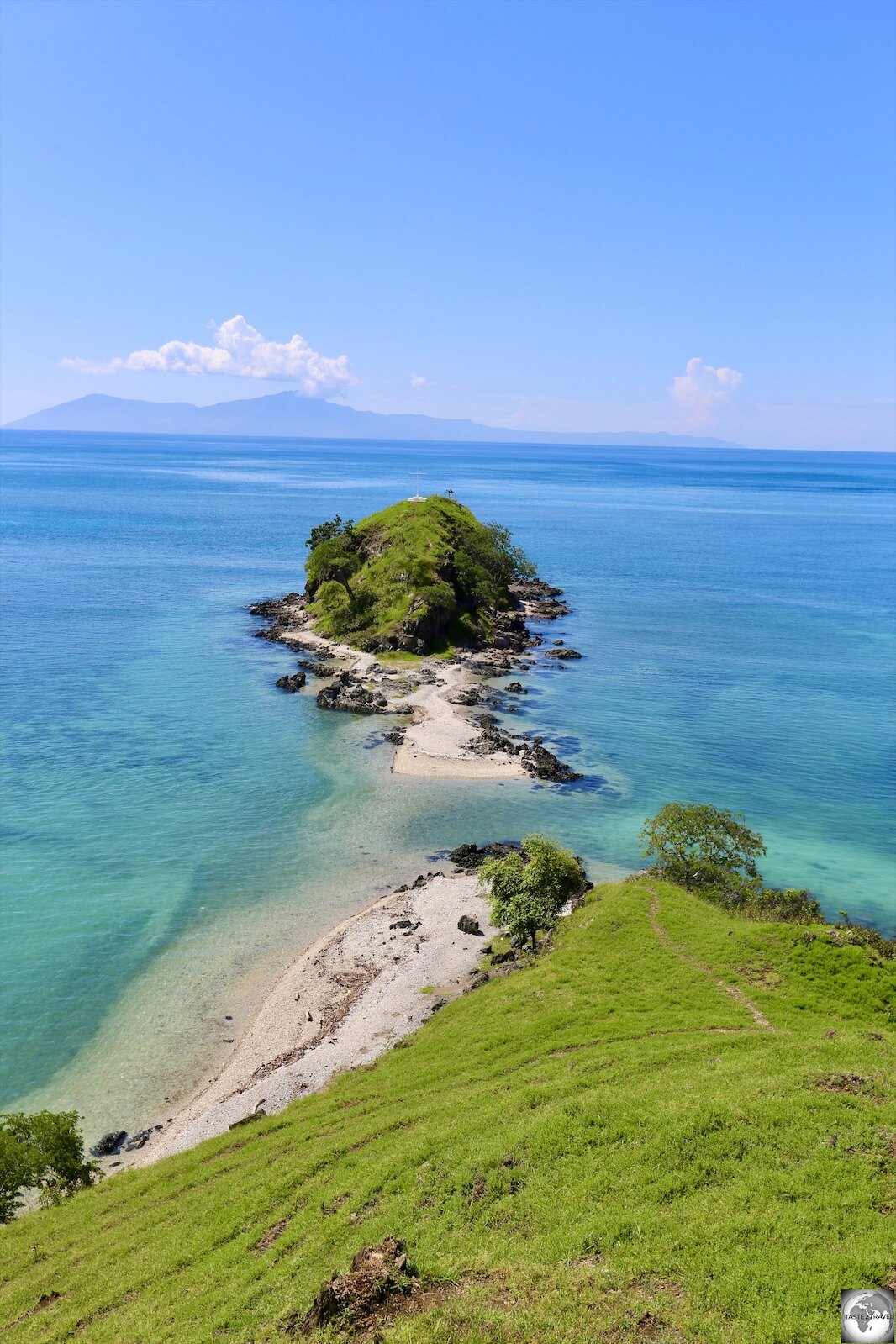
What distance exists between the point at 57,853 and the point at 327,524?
307ft

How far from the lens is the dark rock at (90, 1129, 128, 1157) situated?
34344 mm

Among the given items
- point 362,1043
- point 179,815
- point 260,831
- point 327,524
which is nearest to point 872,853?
point 362,1043

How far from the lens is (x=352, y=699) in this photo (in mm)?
94250

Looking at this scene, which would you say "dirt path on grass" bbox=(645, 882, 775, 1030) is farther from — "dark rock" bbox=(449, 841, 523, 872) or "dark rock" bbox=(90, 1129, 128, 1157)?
"dark rock" bbox=(90, 1129, 128, 1157)

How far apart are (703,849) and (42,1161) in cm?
3683

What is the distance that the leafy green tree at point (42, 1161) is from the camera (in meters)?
29.1

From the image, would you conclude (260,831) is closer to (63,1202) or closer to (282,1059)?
(282,1059)

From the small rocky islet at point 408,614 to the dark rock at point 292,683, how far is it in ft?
0.50

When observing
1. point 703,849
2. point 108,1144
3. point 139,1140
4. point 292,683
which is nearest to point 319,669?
point 292,683

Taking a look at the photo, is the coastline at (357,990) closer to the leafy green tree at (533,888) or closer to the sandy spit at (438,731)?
the sandy spit at (438,731)

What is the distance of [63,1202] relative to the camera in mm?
29625

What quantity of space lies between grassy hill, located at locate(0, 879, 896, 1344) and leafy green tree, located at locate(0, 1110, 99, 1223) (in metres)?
1.24

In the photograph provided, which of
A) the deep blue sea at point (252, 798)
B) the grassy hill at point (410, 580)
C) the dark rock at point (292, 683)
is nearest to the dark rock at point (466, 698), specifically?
the deep blue sea at point (252, 798)

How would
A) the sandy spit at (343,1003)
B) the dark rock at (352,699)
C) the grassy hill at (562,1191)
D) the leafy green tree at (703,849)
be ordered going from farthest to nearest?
the dark rock at (352,699)
the leafy green tree at (703,849)
the sandy spit at (343,1003)
the grassy hill at (562,1191)
